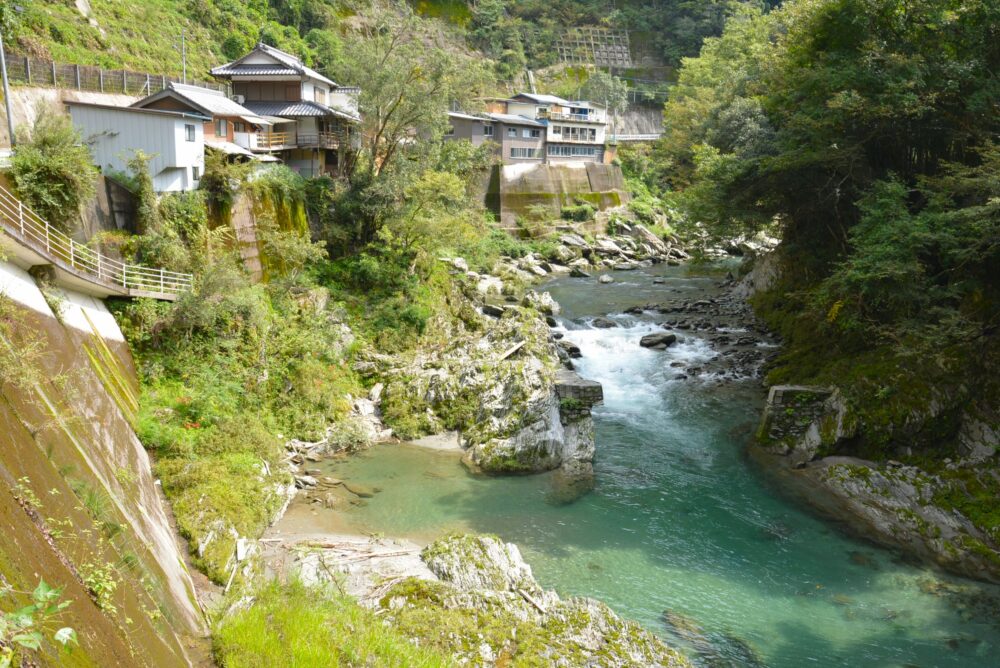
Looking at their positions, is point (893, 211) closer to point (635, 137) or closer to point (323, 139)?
point (323, 139)

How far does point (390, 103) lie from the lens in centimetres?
2706

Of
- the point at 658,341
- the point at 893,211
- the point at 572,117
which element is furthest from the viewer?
the point at 572,117

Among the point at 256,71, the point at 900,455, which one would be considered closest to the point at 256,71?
the point at 256,71

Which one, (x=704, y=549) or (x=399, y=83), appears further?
(x=399, y=83)

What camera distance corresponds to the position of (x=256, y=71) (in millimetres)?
32750

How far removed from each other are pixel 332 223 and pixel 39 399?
57.4ft

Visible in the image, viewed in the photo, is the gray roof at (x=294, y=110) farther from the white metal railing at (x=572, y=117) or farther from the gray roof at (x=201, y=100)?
the white metal railing at (x=572, y=117)

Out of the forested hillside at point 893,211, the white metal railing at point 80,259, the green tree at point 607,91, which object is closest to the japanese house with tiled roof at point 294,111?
the white metal railing at point 80,259

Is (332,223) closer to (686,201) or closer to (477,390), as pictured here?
(477,390)

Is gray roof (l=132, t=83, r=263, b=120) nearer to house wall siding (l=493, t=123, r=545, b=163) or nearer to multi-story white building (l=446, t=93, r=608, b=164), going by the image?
multi-story white building (l=446, t=93, r=608, b=164)

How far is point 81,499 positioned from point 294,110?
26.1 metres

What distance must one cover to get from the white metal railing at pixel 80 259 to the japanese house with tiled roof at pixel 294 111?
1362 centimetres

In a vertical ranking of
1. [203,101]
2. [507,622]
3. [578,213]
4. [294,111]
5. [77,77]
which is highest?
[77,77]

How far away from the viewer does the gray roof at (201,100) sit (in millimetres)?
21766
